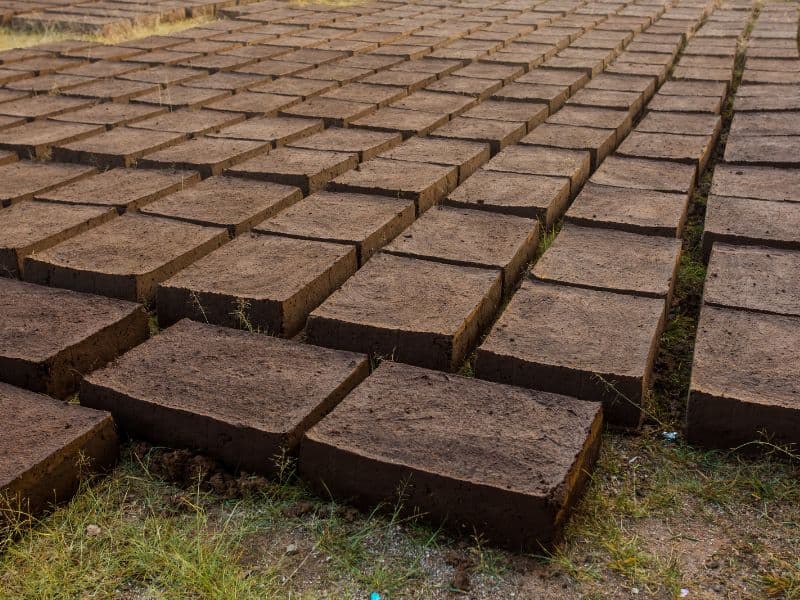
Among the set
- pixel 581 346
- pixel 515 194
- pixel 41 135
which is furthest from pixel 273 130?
pixel 581 346

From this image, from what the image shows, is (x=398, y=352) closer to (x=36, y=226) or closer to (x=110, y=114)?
(x=36, y=226)

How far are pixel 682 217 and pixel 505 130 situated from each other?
146 cm

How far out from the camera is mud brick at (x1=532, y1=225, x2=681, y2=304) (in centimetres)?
286

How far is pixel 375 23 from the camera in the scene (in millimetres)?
8211

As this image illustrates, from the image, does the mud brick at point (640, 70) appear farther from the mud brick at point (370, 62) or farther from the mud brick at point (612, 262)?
the mud brick at point (612, 262)

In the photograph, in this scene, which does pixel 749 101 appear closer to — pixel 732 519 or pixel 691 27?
pixel 691 27

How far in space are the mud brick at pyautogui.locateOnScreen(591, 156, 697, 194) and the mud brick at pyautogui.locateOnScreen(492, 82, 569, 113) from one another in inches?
46.8

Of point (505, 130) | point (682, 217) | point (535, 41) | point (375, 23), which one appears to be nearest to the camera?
point (682, 217)

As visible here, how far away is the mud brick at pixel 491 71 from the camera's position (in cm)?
600

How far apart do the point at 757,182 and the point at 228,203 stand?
96.0 inches

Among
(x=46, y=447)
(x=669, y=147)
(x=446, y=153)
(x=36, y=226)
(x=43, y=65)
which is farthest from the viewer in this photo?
(x=43, y=65)

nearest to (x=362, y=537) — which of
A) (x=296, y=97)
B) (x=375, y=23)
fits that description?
(x=296, y=97)

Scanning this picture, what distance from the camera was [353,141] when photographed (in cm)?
447

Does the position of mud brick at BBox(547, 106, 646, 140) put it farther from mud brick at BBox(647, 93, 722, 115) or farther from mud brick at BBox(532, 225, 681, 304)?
mud brick at BBox(532, 225, 681, 304)
